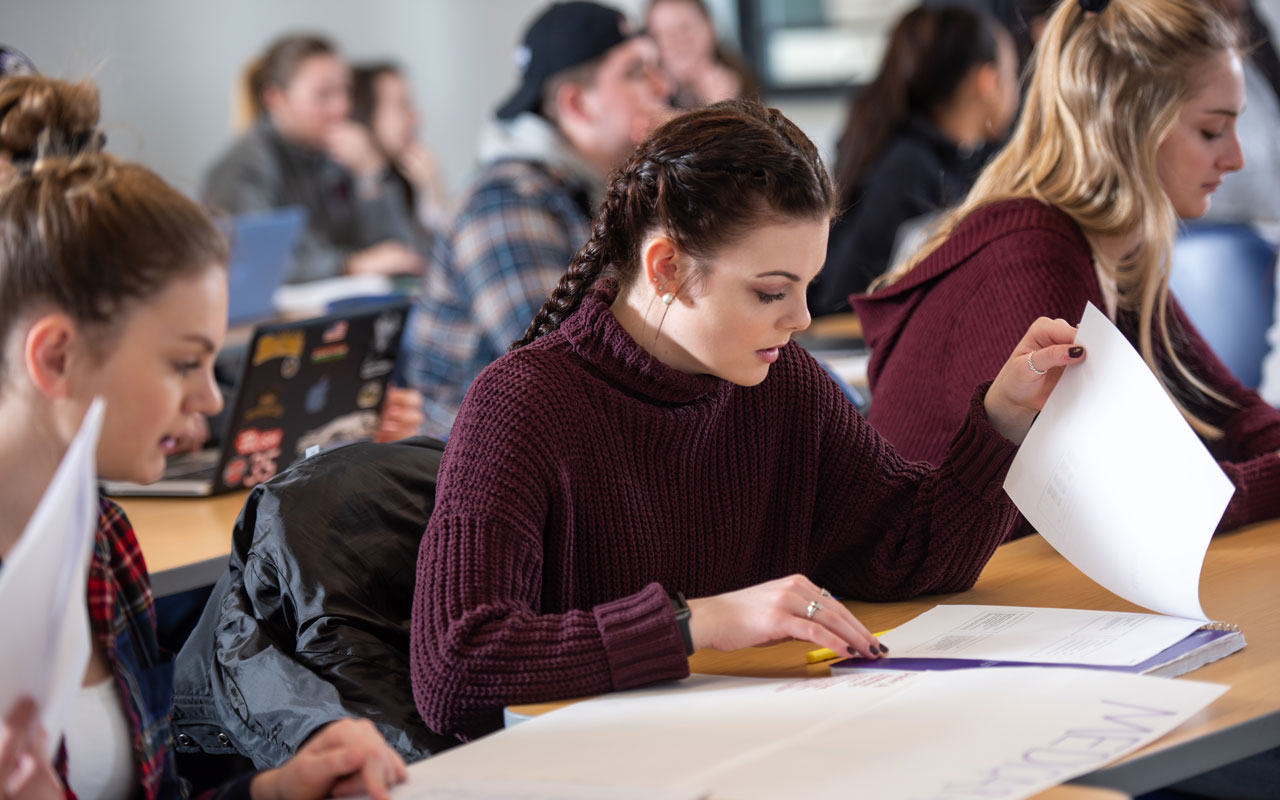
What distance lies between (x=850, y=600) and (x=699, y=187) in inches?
17.7

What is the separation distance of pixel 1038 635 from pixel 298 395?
1134 mm

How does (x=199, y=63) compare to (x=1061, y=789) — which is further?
(x=199, y=63)

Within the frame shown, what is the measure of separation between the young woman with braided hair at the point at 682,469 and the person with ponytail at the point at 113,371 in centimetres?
19

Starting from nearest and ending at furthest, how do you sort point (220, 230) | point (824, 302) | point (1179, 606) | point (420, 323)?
1. point (220, 230)
2. point (1179, 606)
3. point (420, 323)
4. point (824, 302)

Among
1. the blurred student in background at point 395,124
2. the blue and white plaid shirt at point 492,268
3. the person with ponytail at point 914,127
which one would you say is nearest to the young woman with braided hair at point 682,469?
the blue and white plaid shirt at point 492,268

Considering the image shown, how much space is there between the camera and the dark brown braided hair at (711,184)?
119 cm

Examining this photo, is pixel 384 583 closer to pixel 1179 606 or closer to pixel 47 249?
pixel 47 249

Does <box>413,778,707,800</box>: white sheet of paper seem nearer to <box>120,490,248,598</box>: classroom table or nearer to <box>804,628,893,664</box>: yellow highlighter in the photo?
<box>804,628,893,664</box>: yellow highlighter

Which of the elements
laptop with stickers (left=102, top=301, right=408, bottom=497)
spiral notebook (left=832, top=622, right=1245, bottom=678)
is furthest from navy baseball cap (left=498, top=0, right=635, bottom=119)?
spiral notebook (left=832, top=622, right=1245, bottom=678)

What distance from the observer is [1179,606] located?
1.14 meters

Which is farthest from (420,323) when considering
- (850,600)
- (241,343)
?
(850,600)

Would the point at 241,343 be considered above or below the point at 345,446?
below

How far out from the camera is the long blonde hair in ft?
5.41

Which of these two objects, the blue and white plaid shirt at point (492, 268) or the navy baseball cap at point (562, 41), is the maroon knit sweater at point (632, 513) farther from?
the navy baseball cap at point (562, 41)
